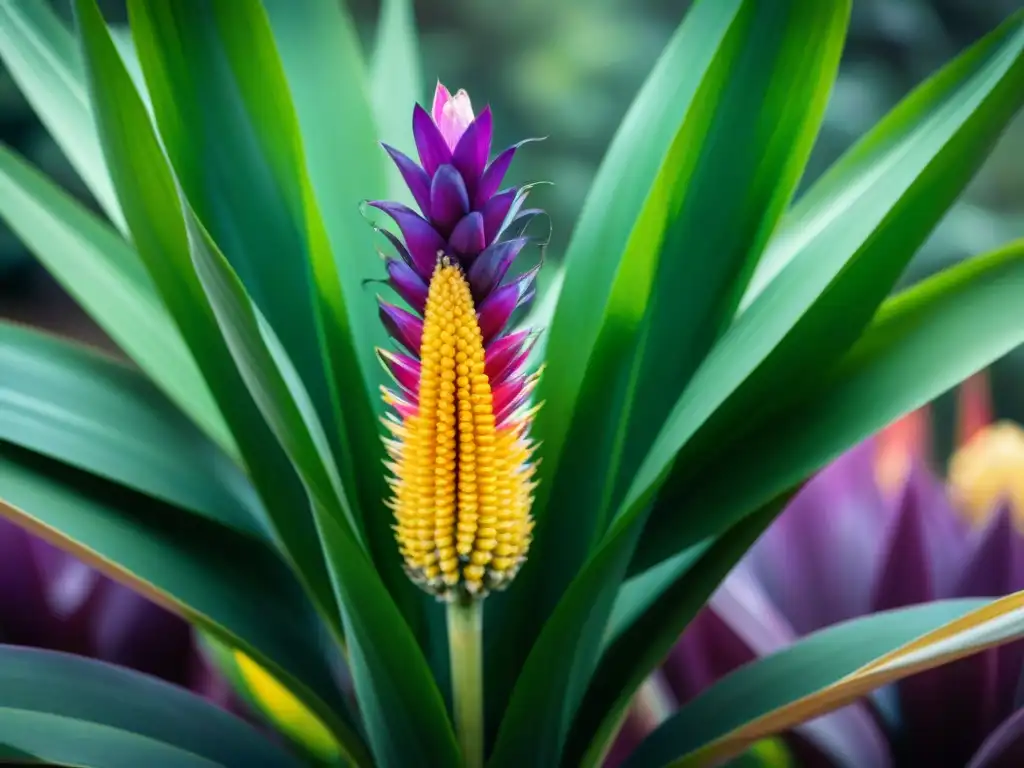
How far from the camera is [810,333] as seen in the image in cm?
32

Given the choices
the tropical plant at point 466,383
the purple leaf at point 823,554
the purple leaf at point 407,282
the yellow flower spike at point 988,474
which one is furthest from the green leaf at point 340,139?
the yellow flower spike at point 988,474

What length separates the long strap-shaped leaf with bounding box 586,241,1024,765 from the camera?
315 mm

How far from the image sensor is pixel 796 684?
1.09 feet

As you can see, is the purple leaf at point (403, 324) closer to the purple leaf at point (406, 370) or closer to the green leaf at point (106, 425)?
the purple leaf at point (406, 370)

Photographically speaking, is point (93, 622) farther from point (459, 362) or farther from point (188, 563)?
point (459, 362)

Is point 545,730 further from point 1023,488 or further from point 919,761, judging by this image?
point 1023,488

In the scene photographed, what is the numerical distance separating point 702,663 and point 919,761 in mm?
103

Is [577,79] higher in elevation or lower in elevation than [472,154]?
higher

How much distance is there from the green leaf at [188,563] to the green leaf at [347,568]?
0.15 feet

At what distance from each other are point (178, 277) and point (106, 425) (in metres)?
0.07

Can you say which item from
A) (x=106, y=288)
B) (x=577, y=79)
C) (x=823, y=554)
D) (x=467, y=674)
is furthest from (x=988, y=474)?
(x=577, y=79)

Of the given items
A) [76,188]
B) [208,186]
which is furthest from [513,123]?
[208,186]

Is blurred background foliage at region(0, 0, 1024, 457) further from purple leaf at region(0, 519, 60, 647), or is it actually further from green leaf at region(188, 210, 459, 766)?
green leaf at region(188, 210, 459, 766)

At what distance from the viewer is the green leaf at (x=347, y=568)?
0.25m
